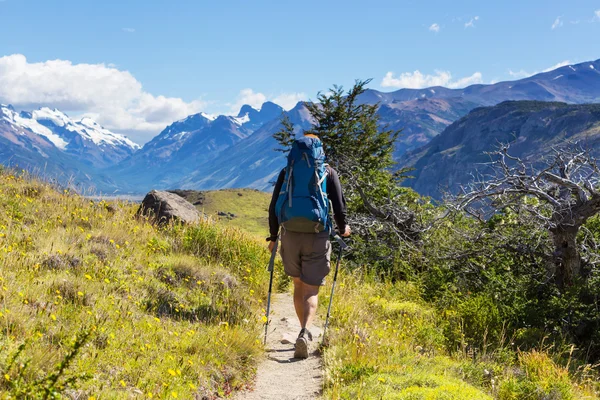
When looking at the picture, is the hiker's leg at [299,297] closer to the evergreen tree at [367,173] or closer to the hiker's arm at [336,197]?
the hiker's arm at [336,197]

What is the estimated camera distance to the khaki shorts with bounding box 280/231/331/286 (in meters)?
5.76

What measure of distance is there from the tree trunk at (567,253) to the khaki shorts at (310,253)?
4.53 m

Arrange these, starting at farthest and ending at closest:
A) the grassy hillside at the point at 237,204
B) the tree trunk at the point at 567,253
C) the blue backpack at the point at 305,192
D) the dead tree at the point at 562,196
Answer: the grassy hillside at the point at 237,204 → the tree trunk at the point at 567,253 → the dead tree at the point at 562,196 → the blue backpack at the point at 305,192

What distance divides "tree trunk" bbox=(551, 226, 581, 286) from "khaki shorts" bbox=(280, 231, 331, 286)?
14.9 feet

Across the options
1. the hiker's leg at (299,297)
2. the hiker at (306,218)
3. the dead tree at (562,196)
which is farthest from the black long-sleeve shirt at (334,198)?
the dead tree at (562,196)

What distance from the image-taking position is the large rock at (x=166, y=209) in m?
11.1

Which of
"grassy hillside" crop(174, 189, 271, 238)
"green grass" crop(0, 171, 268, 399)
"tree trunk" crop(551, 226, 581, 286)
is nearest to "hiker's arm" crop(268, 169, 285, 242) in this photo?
"green grass" crop(0, 171, 268, 399)

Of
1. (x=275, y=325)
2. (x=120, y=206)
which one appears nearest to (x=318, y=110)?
(x=120, y=206)

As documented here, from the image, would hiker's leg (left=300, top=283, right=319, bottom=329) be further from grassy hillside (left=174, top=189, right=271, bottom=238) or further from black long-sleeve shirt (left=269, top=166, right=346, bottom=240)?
grassy hillside (left=174, top=189, right=271, bottom=238)

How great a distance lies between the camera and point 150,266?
6.99 meters

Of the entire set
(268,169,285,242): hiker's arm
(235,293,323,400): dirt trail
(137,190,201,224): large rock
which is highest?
(268,169,285,242): hiker's arm

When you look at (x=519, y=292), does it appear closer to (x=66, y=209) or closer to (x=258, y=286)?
(x=258, y=286)

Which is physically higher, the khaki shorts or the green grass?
the khaki shorts

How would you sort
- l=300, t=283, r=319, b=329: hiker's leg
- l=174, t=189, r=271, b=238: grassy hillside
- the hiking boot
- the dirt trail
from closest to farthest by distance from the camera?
the dirt trail → the hiking boot → l=300, t=283, r=319, b=329: hiker's leg → l=174, t=189, r=271, b=238: grassy hillside
